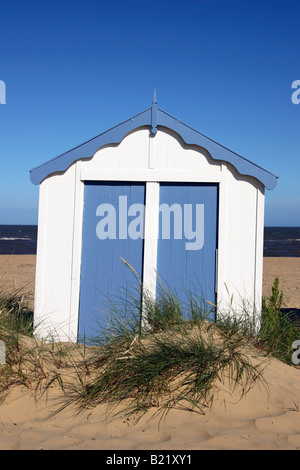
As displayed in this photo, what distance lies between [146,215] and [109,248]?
708 mm

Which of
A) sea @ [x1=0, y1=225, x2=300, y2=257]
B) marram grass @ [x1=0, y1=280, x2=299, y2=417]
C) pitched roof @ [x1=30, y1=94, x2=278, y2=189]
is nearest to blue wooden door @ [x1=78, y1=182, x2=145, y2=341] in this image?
pitched roof @ [x1=30, y1=94, x2=278, y2=189]

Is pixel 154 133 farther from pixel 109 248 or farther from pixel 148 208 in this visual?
pixel 109 248

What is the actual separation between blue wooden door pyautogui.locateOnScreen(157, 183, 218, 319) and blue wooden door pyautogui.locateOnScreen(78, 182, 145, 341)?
0.33 metres

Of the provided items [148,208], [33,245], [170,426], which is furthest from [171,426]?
[33,245]

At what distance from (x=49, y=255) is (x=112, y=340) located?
2.24 metres

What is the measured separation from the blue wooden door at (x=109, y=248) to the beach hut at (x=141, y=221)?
0.05 ft

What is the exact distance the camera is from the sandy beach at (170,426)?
9.44ft

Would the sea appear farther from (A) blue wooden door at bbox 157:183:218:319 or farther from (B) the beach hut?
(A) blue wooden door at bbox 157:183:218:319

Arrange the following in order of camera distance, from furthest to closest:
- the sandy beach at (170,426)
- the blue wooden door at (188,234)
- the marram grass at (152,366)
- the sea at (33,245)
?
the sea at (33,245) → the blue wooden door at (188,234) → the marram grass at (152,366) → the sandy beach at (170,426)

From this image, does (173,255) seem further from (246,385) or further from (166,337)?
(246,385)

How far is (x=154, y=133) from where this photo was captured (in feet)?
18.6

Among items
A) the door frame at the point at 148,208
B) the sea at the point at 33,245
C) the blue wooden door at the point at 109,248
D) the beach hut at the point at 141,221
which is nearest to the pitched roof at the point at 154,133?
the beach hut at the point at 141,221

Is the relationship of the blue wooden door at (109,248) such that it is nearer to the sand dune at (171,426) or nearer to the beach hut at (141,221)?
the beach hut at (141,221)

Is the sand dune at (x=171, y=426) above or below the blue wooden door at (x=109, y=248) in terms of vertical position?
below
